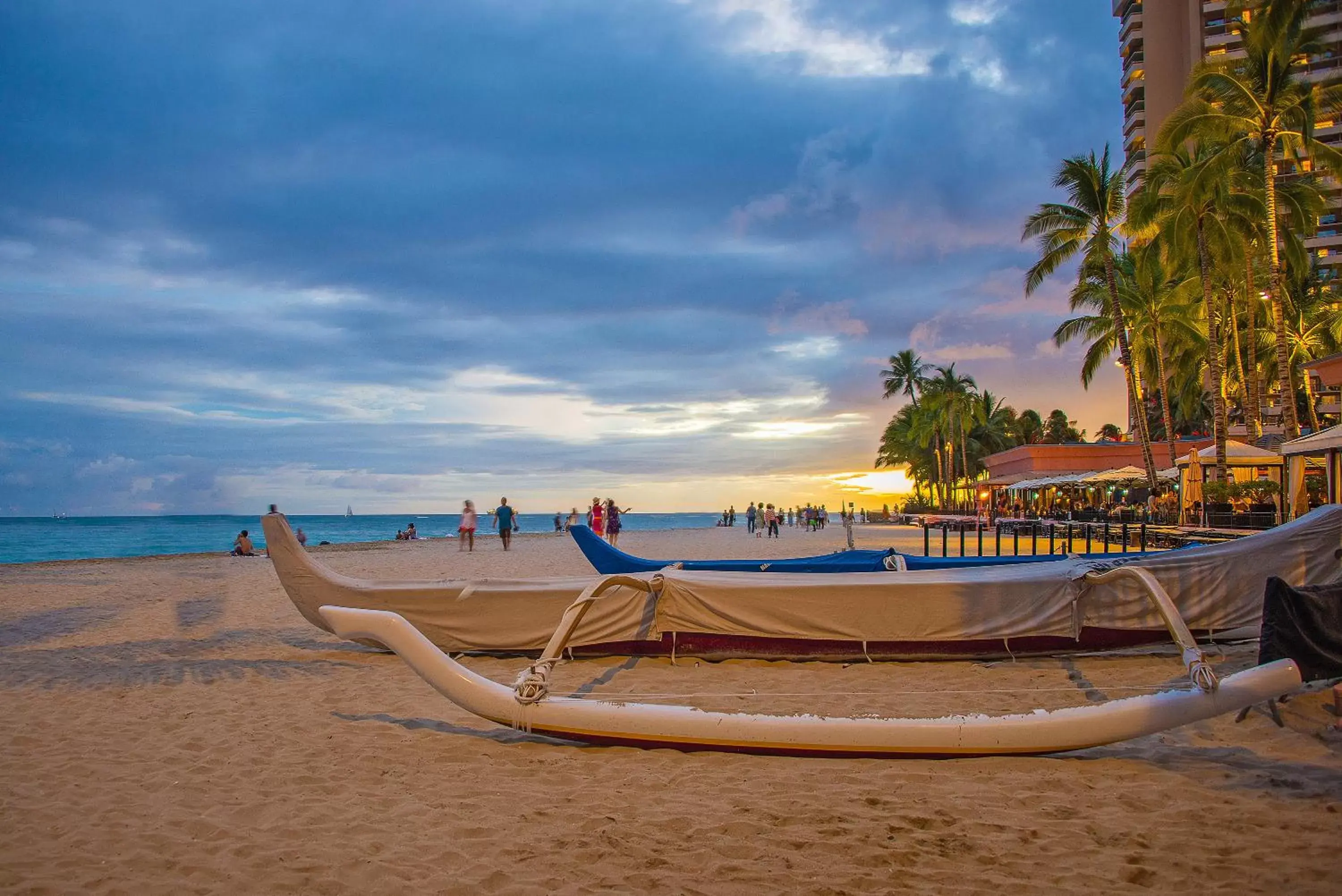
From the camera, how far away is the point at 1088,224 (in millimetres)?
27172

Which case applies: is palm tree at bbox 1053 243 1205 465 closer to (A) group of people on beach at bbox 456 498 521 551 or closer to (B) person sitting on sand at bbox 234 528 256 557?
(A) group of people on beach at bbox 456 498 521 551

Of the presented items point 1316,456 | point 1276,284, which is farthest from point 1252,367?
point 1316,456

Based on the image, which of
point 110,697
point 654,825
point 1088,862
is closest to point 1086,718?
point 1088,862

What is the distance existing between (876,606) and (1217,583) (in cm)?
297

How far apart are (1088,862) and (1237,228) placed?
84.9 feet

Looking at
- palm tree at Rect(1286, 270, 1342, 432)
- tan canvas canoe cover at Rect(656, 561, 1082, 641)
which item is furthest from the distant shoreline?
palm tree at Rect(1286, 270, 1342, 432)

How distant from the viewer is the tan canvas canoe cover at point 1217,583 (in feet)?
24.4

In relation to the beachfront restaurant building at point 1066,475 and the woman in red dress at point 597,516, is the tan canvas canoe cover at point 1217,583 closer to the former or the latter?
the woman in red dress at point 597,516

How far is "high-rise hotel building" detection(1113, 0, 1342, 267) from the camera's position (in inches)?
2296

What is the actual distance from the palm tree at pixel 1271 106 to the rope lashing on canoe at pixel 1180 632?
18943 mm

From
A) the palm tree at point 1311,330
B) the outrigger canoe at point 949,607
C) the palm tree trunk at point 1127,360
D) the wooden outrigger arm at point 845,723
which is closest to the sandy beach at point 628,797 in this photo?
the wooden outrigger arm at point 845,723

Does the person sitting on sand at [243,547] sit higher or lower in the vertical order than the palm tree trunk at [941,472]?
lower

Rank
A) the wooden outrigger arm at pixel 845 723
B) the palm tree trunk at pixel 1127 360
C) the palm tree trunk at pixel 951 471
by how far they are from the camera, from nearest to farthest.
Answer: the wooden outrigger arm at pixel 845 723, the palm tree trunk at pixel 1127 360, the palm tree trunk at pixel 951 471

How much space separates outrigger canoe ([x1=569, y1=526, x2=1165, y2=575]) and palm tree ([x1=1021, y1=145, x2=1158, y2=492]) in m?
20.6
